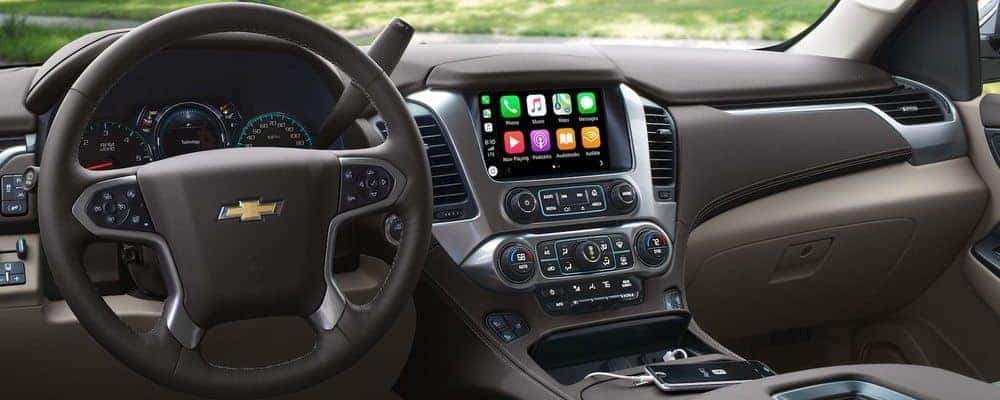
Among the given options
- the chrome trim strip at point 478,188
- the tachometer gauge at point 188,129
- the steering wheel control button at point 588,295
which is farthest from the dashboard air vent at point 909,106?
the tachometer gauge at point 188,129

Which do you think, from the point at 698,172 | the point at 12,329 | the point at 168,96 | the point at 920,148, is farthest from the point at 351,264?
the point at 920,148

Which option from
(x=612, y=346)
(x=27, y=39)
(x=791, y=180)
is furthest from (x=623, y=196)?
(x=27, y=39)

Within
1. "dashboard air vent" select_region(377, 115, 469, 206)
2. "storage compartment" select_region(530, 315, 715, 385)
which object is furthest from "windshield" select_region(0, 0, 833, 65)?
"storage compartment" select_region(530, 315, 715, 385)

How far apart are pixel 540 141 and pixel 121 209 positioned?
3.17 feet

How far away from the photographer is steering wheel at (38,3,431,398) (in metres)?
1.56

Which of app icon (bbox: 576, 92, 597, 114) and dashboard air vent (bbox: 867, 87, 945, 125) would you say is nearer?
app icon (bbox: 576, 92, 597, 114)

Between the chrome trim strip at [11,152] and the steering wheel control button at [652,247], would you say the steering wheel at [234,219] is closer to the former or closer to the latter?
the chrome trim strip at [11,152]

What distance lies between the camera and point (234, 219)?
165cm

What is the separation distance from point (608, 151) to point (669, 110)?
23 cm

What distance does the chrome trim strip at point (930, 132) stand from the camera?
2.80 meters

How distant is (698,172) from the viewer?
2.47m

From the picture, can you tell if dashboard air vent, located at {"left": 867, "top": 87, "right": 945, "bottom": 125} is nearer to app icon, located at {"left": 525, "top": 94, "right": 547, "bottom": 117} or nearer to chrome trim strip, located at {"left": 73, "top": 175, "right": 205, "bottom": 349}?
app icon, located at {"left": 525, "top": 94, "right": 547, "bottom": 117}

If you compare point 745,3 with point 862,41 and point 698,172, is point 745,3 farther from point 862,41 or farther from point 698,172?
point 698,172

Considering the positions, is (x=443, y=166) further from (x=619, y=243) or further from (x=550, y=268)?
(x=619, y=243)
